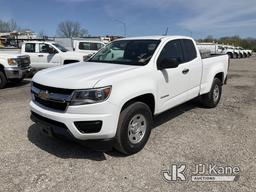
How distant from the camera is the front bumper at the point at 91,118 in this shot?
347 cm

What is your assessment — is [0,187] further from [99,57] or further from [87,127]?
[99,57]

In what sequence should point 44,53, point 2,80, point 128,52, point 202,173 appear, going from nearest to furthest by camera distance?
1. point 202,173
2. point 128,52
3. point 2,80
4. point 44,53

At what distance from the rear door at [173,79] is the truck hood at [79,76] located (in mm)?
663

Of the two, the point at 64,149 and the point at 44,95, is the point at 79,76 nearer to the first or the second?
the point at 44,95

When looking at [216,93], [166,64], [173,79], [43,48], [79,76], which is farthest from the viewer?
[43,48]

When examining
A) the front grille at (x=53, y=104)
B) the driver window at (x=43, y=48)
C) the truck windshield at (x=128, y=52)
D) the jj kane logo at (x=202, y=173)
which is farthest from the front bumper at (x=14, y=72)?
the jj kane logo at (x=202, y=173)

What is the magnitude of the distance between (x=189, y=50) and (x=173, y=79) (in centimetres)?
116

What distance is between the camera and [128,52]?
16.2ft

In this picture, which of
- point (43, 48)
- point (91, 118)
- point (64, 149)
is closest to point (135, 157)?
point (91, 118)

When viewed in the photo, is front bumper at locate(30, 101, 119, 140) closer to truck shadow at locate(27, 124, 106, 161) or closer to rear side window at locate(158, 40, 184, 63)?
truck shadow at locate(27, 124, 106, 161)

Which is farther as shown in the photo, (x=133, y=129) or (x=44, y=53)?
(x=44, y=53)

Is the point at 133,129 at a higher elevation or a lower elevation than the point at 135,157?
higher

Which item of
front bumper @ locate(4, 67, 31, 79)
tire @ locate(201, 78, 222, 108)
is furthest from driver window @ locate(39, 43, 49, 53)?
tire @ locate(201, 78, 222, 108)

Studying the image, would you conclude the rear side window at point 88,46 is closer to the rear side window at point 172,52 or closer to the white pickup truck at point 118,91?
the white pickup truck at point 118,91
